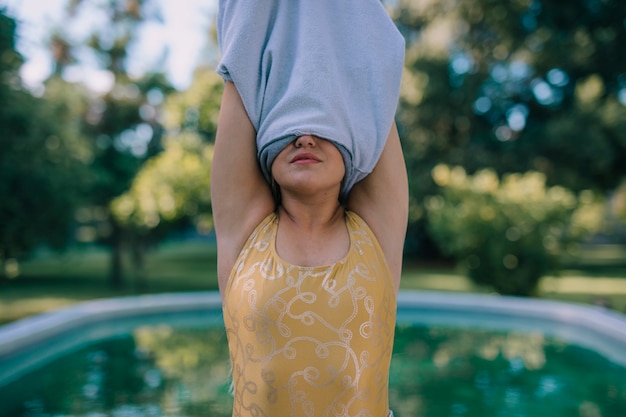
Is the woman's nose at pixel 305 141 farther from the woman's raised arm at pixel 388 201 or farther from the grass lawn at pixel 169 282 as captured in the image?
the grass lawn at pixel 169 282

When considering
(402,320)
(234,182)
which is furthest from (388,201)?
(402,320)

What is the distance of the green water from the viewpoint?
4.87m

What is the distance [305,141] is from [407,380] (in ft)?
15.5

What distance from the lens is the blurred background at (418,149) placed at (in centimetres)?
972

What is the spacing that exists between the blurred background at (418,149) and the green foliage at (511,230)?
2 cm

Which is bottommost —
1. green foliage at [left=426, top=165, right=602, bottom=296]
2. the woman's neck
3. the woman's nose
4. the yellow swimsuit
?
green foliage at [left=426, top=165, right=602, bottom=296]

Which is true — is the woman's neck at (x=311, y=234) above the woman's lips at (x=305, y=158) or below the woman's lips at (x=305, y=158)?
below

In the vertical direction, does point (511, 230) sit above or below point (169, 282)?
above

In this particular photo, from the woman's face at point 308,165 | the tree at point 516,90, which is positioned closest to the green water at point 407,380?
the woman's face at point 308,165

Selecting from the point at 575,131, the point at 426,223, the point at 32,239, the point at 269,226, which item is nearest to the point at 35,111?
the point at 32,239

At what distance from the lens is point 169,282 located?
14680 mm

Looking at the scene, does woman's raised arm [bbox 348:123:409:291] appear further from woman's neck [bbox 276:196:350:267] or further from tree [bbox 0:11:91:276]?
tree [bbox 0:11:91:276]

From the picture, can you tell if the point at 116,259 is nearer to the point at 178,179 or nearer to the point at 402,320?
the point at 178,179

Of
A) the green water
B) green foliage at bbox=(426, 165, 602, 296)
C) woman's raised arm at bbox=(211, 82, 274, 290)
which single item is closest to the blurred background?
green foliage at bbox=(426, 165, 602, 296)
